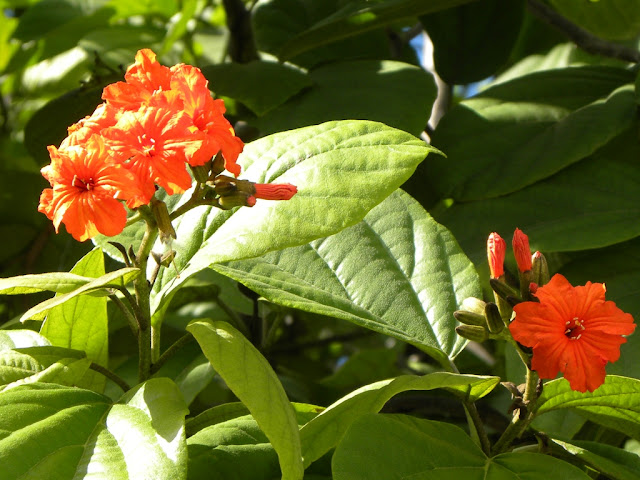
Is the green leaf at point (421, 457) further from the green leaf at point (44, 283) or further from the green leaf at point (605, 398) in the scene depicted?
the green leaf at point (44, 283)

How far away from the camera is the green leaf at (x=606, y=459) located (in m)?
0.63

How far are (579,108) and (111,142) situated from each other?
0.74m

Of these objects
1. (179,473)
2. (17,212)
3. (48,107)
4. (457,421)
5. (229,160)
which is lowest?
(457,421)

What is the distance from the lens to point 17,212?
141 cm

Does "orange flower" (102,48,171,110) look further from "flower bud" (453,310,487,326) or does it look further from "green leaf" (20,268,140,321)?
"flower bud" (453,310,487,326)

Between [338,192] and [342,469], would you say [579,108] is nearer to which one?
[338,192]

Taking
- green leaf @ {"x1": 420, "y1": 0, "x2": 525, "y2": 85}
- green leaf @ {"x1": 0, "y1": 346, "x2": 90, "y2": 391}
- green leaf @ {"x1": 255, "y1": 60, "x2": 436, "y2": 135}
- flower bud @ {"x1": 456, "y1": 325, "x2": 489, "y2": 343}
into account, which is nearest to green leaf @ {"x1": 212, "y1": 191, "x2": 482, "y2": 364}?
flower bud @ {"x1": 456, "y1": 325, "x2": 489, "y2": 343}

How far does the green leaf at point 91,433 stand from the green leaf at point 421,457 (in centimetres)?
11

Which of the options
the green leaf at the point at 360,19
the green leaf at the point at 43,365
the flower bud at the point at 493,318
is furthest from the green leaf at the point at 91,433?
the green leaf at the point at 360,19

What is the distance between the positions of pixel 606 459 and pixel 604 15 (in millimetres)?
863

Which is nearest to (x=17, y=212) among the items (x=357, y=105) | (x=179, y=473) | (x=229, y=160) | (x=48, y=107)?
(x=48, y=107)

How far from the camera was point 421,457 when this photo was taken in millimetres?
562

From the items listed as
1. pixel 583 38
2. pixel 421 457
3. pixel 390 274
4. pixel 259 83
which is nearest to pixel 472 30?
pixel 583 38

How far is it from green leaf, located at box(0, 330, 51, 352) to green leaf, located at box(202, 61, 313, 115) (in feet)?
1.48
